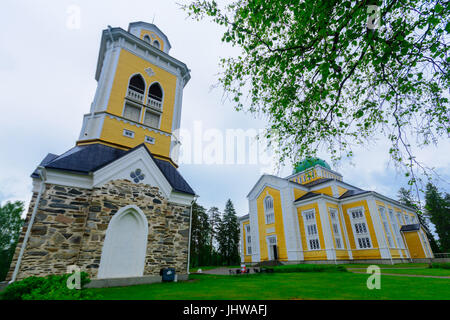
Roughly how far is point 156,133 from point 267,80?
9586mm

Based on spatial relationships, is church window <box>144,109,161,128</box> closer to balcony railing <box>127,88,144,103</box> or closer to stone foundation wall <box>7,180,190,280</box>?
balcony railing <box>127,88,144,103</box>

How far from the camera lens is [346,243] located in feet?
93.5

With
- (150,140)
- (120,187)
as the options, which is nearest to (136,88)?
(150,140)

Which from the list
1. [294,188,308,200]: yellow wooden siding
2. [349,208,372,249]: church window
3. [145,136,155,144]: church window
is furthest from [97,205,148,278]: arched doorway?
[349,208,372,249]: church window

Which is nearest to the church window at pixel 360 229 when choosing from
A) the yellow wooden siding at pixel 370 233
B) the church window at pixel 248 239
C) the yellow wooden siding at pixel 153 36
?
the yellow wooden siding at pixel 370 233

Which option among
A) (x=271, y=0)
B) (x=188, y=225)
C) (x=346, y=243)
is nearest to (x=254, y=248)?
(x=346, y=243)

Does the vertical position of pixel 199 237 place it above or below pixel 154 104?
below

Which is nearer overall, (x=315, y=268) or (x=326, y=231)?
(x=315, y=268)

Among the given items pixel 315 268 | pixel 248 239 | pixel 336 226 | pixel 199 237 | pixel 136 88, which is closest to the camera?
pixel 136 88

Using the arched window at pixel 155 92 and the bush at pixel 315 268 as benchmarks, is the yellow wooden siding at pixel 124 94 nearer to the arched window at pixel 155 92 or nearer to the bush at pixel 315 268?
the arched window at pixel 155 92

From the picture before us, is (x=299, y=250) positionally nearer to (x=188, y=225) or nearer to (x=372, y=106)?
(x=188, y=225)

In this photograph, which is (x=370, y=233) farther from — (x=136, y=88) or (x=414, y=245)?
(x=136, y=88)

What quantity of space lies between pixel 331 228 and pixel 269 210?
9.46 metres

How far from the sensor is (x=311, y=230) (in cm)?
2855
